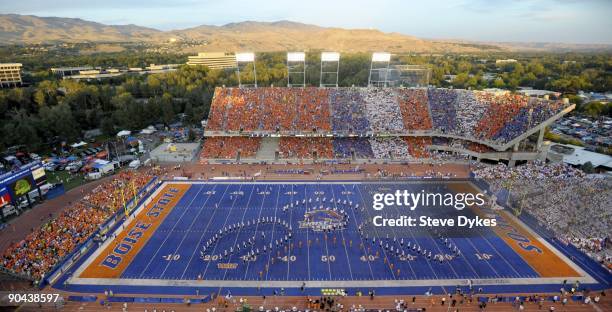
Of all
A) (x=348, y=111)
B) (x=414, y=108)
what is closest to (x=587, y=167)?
(x=414, y=108)

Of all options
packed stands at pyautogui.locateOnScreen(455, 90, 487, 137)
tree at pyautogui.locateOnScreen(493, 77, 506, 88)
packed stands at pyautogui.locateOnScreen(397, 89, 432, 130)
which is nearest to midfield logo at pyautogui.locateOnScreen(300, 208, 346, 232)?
packed stands at pyautogui.locateOnScreen(397, 89, 432, 130)

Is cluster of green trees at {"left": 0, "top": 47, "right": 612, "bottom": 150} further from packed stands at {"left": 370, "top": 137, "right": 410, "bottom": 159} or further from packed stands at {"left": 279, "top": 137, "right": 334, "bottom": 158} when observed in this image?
packed stands at {"left": 370, "top": 137, "right": 410, "bottom": 159}

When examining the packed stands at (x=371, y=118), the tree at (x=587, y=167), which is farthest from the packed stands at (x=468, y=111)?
the tree at (x=587, y=167)

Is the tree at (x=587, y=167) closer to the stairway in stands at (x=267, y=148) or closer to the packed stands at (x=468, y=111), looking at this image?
the packed stands at (x=468, y=111)

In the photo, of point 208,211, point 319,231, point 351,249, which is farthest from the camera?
point 208,211

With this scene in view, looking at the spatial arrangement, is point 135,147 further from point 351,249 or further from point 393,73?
point 393,73

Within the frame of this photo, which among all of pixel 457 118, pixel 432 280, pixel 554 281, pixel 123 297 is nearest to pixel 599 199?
pixel 554 281
